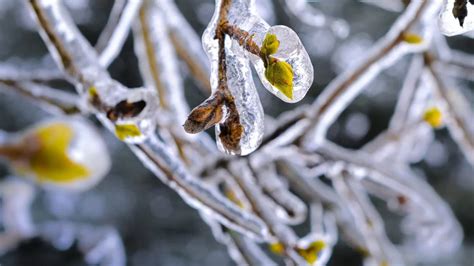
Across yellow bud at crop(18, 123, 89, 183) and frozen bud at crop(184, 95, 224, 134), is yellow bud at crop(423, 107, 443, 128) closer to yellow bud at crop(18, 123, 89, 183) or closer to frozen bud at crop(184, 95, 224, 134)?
yellow bud at crop(18, 123, 89, 183)

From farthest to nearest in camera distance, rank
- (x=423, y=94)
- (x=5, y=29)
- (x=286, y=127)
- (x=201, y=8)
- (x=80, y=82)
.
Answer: (x=5, y=29) → (x=201, y=8) → (x=423, y=94) → (x=286, y=127) → (x=80, y=82)

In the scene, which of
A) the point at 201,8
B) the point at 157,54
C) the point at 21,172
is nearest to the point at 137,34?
the point at 157,54

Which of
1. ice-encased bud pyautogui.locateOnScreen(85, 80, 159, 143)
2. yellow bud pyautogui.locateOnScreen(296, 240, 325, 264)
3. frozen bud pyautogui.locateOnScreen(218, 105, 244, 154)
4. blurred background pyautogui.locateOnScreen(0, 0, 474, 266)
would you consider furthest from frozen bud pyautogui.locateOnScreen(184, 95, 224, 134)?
blurred background pyautogui.locateOnScreen(0, 0, 474, 266)

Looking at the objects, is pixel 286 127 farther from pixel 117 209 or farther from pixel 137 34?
pixel 117 209

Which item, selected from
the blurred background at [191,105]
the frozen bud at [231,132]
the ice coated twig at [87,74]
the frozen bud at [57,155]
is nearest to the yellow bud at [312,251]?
the ice coated twig at [87,74]

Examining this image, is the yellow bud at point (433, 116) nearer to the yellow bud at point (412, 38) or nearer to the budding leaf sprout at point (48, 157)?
the yellow bud at point (412, 38)

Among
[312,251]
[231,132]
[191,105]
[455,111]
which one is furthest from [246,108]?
[191,105]

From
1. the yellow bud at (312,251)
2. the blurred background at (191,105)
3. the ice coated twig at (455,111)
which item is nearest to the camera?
the yellow bud at (312,251)
